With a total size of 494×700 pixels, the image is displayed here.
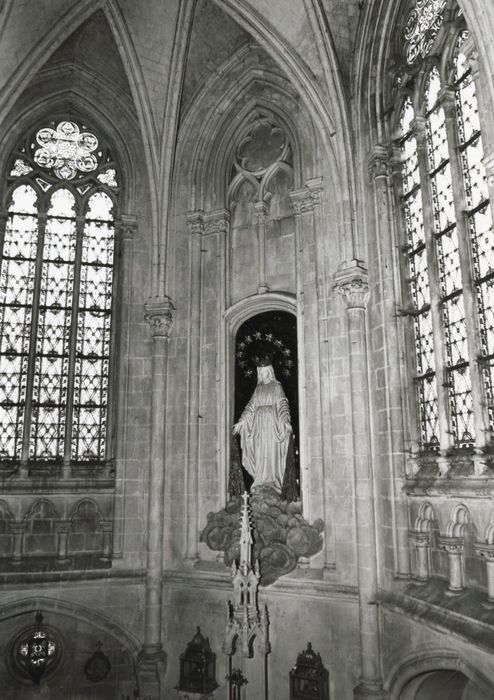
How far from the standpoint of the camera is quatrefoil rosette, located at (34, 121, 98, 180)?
1452 cm

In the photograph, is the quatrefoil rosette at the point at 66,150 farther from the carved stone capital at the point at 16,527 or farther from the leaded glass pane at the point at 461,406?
the leaded glass pane at the point at 461,406

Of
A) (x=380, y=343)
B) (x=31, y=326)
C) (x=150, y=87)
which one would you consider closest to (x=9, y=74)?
(x=150, y=87)

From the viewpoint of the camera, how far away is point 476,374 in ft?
28.2

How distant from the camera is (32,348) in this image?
43.6 ft

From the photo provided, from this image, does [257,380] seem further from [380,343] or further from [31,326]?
[31,326]

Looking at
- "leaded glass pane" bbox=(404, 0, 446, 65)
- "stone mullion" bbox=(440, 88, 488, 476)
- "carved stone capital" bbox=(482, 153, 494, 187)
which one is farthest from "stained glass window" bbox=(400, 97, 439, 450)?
"carved stone capital" bbox=(482, 153, 494, 187)

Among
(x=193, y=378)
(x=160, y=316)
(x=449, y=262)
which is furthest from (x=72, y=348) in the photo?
(x=449, y=262)

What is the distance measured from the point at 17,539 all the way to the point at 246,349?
557 cm

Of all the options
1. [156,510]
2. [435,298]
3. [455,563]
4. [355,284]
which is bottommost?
[455,563]

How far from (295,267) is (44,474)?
20.4 ft

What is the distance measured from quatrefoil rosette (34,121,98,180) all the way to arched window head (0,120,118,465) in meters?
0.02

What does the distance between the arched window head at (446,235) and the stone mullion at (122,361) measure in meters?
5.85

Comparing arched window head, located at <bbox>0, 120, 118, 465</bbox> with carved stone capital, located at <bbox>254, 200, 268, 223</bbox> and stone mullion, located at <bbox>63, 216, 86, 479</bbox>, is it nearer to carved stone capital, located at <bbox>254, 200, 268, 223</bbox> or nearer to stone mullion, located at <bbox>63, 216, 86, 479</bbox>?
stone mullion, located at <bbox>63, 216, 86, 479</bbox>

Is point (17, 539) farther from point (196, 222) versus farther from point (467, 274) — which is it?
point (467, 274)
